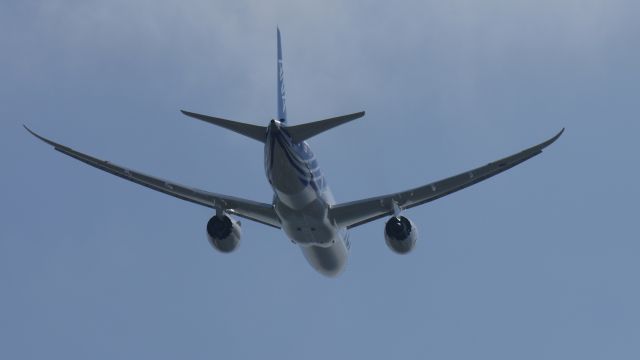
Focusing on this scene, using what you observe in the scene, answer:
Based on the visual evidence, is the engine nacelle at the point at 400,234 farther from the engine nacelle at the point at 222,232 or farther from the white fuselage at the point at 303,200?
the engine nacelle at the point at 222,232

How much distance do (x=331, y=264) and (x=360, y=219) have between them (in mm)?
4015

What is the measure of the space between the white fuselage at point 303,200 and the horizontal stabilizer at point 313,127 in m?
0.29

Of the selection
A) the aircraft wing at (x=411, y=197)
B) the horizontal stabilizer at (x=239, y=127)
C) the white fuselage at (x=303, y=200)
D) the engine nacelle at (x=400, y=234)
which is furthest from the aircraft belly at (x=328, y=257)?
the horizontal stabilizer at (x=239, y=127)

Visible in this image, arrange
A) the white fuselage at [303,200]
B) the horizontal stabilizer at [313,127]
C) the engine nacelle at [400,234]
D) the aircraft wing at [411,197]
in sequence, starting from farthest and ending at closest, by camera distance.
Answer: the engine nacelle at [400,234]
the aircraft wing at [411,197]
the white fuselage at [303,200]
the horizontal stabilizer at [313,127]

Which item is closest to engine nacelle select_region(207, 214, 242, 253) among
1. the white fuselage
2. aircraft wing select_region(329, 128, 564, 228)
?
the white fuselage

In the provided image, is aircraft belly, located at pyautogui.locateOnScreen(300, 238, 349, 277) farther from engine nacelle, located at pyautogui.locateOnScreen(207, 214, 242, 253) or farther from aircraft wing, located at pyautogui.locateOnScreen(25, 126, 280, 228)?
engine nacelle, located at pyautogui.locateOnScreen(207, 214, 242, 253)

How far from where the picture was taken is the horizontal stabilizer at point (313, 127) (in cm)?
3988

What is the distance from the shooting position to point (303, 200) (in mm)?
44906

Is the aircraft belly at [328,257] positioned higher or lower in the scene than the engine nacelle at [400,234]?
higher

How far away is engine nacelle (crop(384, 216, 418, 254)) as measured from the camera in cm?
4681

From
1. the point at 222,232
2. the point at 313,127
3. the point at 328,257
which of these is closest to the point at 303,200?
the point at 313,127

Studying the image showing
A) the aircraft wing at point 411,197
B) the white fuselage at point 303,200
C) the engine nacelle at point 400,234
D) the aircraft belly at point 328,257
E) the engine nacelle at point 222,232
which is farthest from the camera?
the aircraft belly at point 328,257

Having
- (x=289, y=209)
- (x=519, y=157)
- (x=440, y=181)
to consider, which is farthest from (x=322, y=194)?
(x=519, y=157)

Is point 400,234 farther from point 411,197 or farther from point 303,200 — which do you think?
point 303,200
